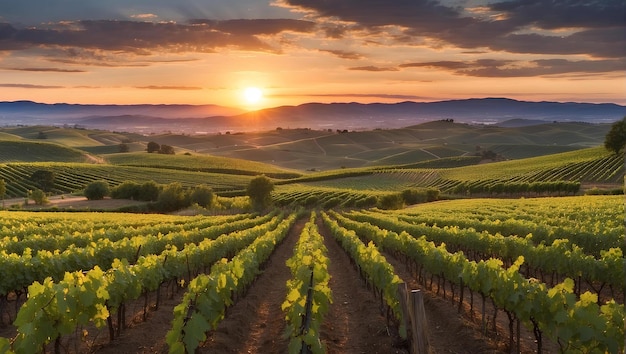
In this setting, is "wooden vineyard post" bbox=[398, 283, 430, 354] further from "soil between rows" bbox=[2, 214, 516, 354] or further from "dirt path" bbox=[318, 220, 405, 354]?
"dirt path" bbox=[318, 220, 405, 354]

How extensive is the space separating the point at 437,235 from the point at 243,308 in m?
11.3

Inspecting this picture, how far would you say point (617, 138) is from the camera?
271 feet

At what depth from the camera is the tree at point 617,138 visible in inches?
3221

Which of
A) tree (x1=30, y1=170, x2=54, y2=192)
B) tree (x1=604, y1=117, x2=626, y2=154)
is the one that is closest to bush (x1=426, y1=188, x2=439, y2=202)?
tree (x1=604, y1=117, x2=626, y2=154)

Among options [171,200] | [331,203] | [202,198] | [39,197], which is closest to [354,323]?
[202,198]

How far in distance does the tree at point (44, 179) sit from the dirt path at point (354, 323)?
79.3m

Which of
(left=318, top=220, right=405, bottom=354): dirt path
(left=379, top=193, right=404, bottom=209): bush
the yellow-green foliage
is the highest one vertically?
(left=318, top=220, right=405, bottom=354): dirt path

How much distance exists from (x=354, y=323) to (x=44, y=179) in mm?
85059

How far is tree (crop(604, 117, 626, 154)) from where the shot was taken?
81.8 metres

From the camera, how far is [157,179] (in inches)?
4011

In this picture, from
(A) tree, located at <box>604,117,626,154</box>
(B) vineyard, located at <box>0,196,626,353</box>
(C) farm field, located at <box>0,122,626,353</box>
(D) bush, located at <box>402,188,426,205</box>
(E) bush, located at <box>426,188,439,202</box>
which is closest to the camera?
(B) vineyard, located at <box>0,196,626,353</box>

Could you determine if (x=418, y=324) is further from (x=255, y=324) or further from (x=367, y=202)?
(x=367, y=202)

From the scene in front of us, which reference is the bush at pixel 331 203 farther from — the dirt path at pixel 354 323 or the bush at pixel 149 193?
the dirt path at pixel 354 323

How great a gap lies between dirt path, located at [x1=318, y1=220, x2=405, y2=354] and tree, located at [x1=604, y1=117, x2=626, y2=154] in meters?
78.9
